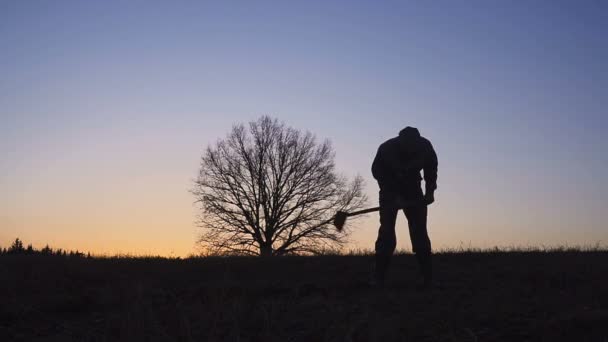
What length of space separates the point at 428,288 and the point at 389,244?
2.64 ft

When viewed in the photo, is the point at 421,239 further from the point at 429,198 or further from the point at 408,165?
the point at 408,165

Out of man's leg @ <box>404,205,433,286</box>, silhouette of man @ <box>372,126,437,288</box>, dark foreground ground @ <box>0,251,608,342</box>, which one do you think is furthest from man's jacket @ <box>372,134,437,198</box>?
dark foreground ground @ <box>0,251,608,342</box>

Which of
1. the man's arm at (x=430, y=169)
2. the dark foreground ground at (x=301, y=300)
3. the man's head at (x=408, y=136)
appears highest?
the man's head at (x=408, y=136)

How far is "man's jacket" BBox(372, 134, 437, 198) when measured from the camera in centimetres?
876

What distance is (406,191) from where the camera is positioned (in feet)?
28.7

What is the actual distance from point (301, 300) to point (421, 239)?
2130mm

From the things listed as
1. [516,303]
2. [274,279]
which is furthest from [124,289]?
[516,303]

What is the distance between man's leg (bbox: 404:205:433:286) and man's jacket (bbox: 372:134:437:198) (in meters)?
0.26

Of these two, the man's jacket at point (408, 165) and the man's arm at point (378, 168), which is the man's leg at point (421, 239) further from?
the man's arm at point (378, 168)

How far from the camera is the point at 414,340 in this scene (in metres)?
5.46

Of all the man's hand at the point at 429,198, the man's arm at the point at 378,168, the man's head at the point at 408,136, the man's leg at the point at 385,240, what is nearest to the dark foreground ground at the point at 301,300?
the man's leg at the point at 385,240

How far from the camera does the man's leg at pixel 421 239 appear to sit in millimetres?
8617

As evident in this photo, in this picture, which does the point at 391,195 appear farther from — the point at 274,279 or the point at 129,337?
the point at 129,337

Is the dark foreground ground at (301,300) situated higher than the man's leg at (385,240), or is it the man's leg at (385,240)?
the man's leg at (385,240)
